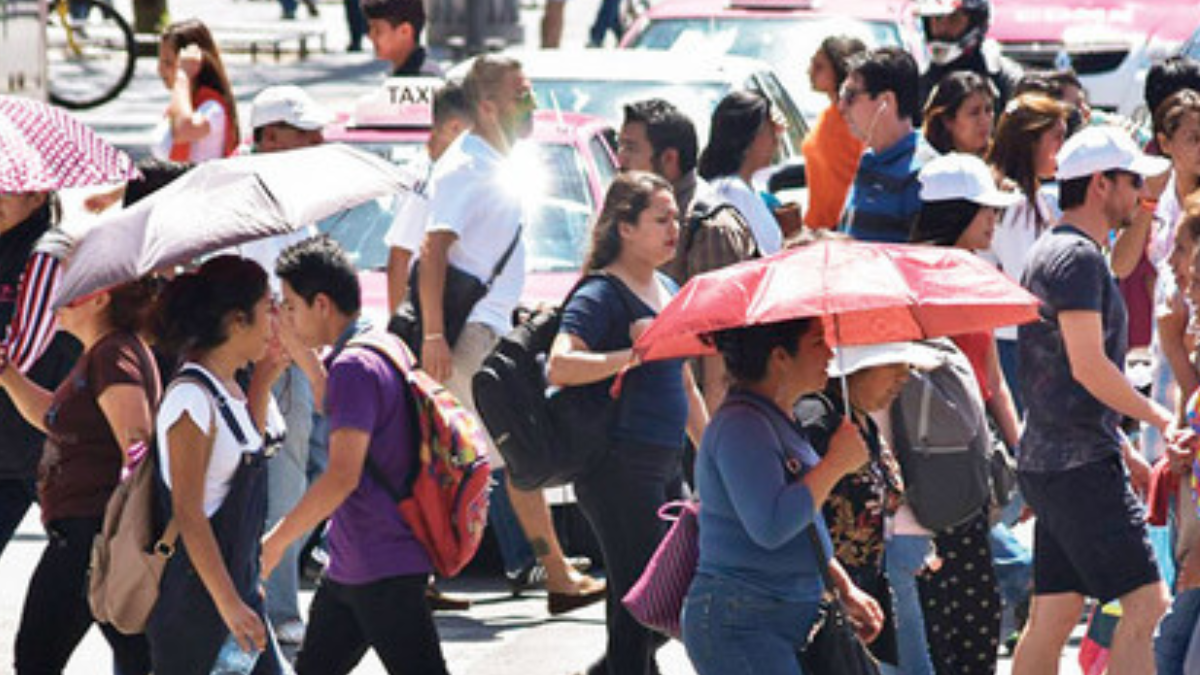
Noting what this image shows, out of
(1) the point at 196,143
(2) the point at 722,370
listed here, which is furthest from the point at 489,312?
(1) the point at 196,143

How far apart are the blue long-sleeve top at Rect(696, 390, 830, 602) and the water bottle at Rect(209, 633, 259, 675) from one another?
4.45 ft

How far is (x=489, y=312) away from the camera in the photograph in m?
11.0

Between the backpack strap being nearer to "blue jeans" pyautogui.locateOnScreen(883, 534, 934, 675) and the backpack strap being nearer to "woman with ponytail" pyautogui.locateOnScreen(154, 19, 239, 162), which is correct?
"blue jeans" pyautogui.locateOnScreen(883, 534, 934, 675)

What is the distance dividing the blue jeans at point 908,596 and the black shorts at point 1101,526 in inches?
15.1

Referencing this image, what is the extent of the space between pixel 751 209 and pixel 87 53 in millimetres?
18567

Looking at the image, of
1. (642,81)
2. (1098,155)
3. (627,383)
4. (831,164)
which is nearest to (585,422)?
(627,383)

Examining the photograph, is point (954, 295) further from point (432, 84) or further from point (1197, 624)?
point (432, 84)

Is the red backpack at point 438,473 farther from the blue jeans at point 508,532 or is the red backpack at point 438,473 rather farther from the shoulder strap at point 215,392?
the blue jeans at point 508,532

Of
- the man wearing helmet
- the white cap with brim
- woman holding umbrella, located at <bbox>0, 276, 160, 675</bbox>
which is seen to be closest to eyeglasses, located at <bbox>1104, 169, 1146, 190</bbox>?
the white cap with brim

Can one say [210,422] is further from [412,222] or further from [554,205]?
[554,205]

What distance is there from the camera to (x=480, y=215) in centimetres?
1088

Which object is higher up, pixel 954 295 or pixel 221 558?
pixel 954 295

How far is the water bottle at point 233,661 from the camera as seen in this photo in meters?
7.98

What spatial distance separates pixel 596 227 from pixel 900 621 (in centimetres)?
146
